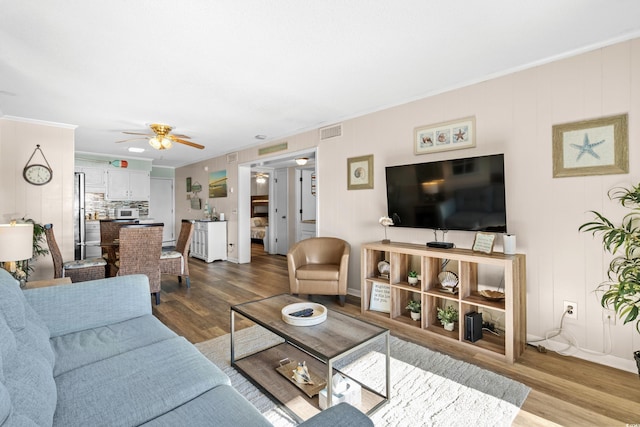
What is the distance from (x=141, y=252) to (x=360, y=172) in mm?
2873

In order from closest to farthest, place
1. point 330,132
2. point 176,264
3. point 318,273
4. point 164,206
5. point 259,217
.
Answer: point 318,273, point 330,132, point 176,264, point 164,206, point 259,217

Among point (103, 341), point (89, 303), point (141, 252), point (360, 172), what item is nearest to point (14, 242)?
point (89, 303)

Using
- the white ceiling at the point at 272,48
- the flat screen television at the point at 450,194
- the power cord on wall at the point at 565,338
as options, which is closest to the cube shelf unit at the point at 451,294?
the power cord on wall at the point at 565,338

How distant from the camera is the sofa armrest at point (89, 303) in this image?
1.89 meters

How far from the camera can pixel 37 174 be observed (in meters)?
4.20

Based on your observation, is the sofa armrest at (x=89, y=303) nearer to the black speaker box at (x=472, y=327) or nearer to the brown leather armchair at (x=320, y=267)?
the brown leather armchair at (x=320, y=267)

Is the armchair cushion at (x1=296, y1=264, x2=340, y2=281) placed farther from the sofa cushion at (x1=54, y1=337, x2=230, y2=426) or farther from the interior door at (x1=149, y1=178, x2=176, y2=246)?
the interior door at (x1=149, y1=178, x2=176, y2=246)

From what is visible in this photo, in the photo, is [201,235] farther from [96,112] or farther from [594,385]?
[594,385]

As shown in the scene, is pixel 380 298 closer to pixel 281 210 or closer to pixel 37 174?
pixel 281 210

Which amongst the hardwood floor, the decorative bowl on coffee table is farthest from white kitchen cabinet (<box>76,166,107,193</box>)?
the decorative bowl on coffee table

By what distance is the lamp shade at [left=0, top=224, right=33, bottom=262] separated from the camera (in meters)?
2.38

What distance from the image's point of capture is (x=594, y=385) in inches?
80.7

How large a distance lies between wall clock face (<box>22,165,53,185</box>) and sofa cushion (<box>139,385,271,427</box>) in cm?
459

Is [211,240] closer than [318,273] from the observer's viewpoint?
No
